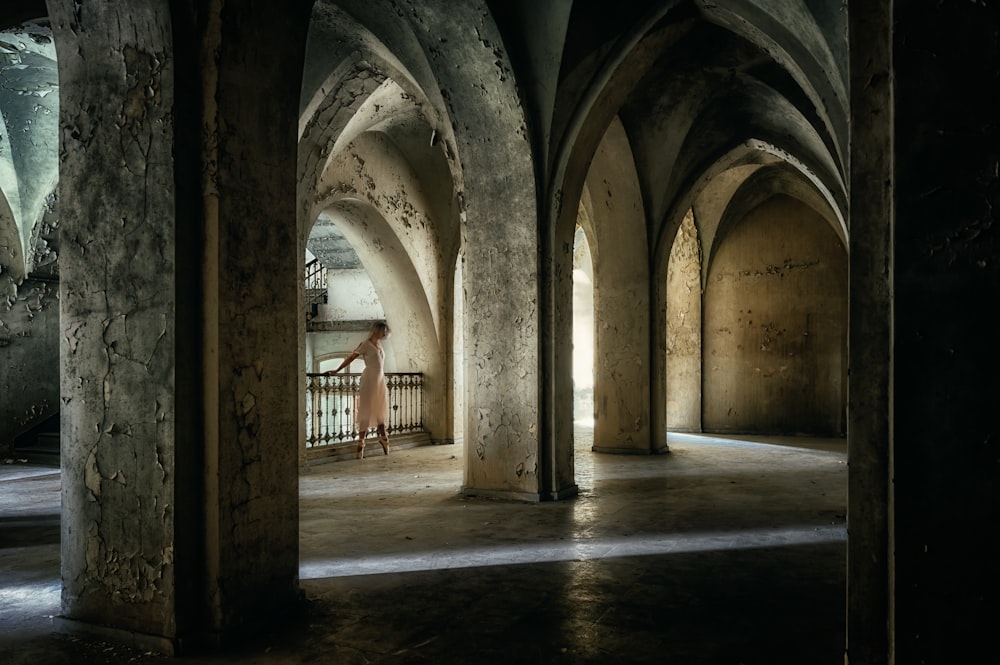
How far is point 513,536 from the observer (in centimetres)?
550

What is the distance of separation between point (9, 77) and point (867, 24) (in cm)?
1035

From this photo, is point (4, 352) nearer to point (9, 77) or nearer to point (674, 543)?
point (9, 77)

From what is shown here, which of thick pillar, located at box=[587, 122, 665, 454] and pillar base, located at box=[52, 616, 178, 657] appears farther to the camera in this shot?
thick pillar, located at box=[587, 122, 665, 454]

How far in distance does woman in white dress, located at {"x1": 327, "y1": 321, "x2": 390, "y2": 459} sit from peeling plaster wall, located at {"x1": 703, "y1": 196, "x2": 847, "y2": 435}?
7.60 m

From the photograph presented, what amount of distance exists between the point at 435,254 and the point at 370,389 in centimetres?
297

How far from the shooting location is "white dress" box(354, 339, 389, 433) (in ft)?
33.0

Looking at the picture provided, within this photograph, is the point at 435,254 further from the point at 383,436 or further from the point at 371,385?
the point at 383,436

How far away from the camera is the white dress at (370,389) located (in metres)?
10.1

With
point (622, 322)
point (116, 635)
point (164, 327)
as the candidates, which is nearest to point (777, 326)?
point (622, 322)

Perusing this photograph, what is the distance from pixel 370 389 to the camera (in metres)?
10.2

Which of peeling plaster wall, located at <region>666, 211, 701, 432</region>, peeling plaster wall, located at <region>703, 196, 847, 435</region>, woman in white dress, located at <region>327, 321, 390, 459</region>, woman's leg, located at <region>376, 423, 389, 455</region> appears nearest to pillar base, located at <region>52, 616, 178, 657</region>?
woman in white dress, located at <region>327, 321, 390, 459</region>

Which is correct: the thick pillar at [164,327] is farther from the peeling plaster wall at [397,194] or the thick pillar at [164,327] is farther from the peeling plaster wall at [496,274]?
the peeling plaster wall at [397,194]

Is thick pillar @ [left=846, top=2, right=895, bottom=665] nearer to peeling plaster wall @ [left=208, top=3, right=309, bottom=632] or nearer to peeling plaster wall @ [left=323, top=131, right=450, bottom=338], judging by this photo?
peeling plaster wall @ [left=208, top=3, right=309, bottom=632]

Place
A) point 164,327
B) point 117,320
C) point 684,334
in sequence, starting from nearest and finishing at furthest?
point 164,327 < point 117,320 < point 684,334
